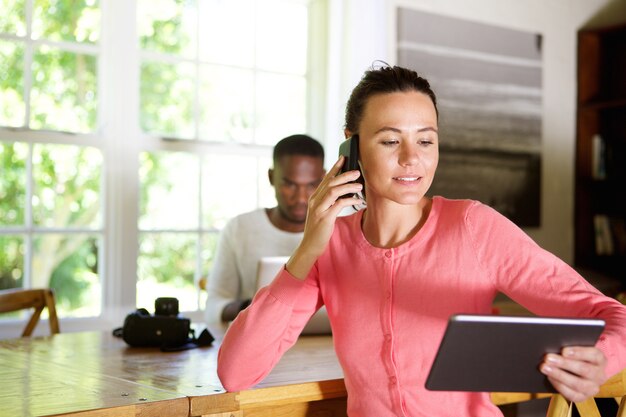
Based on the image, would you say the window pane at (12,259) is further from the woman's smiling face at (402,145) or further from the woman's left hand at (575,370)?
the woman's left hand at (575,370)

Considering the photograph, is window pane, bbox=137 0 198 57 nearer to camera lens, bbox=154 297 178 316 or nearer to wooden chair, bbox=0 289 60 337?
wooden chair, bbox=0 289 60 337

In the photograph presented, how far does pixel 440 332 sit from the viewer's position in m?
1.45

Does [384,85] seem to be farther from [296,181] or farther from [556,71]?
[556,71]

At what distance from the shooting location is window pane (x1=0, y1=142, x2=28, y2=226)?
3213 millimetres

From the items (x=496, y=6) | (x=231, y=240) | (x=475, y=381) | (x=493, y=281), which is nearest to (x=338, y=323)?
(x=493, y=281)

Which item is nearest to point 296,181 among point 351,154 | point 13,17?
point 13,17

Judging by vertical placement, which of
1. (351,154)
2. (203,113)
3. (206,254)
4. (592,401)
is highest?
(203,113)

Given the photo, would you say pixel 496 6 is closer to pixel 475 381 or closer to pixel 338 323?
pixel 338 323

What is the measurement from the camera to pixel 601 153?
4805 mm

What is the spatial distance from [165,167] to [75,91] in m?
0.51

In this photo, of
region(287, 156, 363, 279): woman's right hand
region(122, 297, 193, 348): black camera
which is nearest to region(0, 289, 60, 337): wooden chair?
region(122, 297, 193, 348): black camera

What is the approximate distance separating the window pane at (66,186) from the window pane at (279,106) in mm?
830

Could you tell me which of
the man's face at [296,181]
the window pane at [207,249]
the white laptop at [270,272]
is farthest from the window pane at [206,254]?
the white laptop at [270,272]

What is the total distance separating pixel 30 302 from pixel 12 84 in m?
1.11
